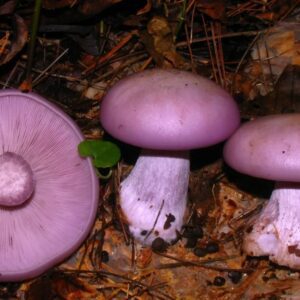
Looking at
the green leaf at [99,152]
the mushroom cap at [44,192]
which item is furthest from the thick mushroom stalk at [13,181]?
the green leaf at [99,152]

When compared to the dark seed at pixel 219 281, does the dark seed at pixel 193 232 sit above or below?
above

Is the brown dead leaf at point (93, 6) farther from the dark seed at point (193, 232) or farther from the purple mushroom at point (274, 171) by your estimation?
the dark seed at point (193, 232)

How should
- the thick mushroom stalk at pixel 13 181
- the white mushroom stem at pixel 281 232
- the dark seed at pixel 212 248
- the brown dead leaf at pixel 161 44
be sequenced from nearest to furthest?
the thick mushroom stalk at pixel 13 181
the white mushroom stem at pixel 281 232
the dark seed at pixel 212 248
the brown dead leaf at pixel 161 44

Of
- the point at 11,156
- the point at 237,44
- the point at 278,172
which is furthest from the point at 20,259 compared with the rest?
the point at 237,44

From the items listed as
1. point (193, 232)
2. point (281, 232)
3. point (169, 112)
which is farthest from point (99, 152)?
point (281, 232)

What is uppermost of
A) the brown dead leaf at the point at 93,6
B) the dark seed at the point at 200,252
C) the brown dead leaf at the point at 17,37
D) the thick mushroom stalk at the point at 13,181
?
the brown dead leaf at the point at 93,6

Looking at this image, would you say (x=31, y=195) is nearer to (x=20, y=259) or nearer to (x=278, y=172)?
(x=20, y=259)

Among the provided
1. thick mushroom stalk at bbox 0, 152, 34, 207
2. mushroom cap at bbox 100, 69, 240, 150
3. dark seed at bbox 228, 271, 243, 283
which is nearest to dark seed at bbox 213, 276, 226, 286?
dark seed at bbox 228, 271, 243, 283

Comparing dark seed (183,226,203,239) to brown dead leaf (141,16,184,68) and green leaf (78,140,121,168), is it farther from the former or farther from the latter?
brown dead leaf (141,16,184,68)
